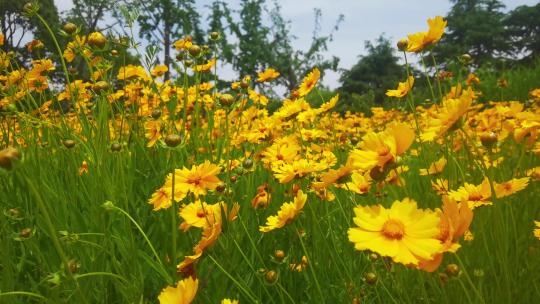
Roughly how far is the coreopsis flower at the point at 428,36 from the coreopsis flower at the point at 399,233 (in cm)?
59

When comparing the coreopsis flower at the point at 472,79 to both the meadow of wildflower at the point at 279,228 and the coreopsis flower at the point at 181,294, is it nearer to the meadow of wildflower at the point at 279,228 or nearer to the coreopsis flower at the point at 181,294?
the meadow of wildflower at the point at 279,228

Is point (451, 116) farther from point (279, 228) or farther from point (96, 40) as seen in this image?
point (96, 40)

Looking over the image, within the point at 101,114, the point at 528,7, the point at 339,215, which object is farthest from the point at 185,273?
the point at 528,7

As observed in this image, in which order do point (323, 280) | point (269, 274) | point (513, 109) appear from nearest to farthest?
point (269, 274), point (323, 280), point (513, 109)

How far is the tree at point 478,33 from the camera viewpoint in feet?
52.6

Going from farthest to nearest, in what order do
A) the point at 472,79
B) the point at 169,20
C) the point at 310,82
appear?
the point at 169,20
the point at 472,79
the point at 310,82

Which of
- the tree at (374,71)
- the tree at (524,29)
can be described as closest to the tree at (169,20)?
the tree at (374,71)

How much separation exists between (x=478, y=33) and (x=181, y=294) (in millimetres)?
17727

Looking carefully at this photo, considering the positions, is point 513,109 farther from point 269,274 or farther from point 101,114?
point 101,114

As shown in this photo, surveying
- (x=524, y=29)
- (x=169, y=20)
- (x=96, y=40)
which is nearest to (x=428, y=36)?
(x=96, y=40)

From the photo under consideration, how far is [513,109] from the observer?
3.83 feet

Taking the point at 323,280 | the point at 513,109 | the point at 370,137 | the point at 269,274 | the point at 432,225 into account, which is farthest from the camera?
the point at 513,109

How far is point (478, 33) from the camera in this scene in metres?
15.9

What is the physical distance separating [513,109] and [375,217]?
88 cm
